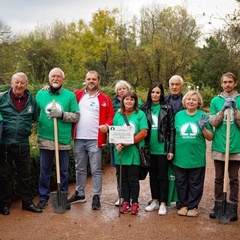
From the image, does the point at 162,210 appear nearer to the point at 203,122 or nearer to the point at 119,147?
the point at 119,147

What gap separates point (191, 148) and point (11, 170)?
8.48 ft

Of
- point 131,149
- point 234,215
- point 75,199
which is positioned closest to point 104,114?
point 131,149

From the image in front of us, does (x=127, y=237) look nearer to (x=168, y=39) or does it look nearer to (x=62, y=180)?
(x=62, y=180)

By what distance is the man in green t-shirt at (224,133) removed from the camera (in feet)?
16.4

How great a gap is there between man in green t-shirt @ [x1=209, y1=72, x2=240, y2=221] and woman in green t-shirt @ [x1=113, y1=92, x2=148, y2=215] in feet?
3.23

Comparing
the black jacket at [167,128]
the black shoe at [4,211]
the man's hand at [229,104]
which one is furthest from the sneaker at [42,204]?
Answer: the man's hand at [229,104]

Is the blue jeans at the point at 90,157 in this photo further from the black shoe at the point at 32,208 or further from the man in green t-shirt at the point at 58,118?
the black shoe at the point at 32,208

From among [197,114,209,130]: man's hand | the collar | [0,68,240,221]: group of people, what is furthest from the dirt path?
the collar

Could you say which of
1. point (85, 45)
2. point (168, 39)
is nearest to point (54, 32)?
point (85, 45)

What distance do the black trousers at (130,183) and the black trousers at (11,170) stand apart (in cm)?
135

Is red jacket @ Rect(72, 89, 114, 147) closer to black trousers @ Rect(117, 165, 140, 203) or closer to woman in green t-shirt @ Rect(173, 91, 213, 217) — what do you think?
black trousers @ Rect(117, 165, 140, 203)

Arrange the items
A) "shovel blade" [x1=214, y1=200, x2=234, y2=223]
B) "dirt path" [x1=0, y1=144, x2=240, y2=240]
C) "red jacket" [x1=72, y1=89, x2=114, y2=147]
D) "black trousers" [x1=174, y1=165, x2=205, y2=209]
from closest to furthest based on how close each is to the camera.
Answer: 1. "dirt path" [x1=0, y1=144, x2=240, y2=240]
2. "shovel blade" [x1=214, y1=200, x2=234, y2=223]
3. "black trousers" [x1=174, y1=165, x2=205, y2=209]
4. "red jacket" [x1=72, y1=89, x2=114, y2=147]

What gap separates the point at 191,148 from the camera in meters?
5.15

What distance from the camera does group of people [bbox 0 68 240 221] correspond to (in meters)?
5.10
